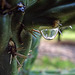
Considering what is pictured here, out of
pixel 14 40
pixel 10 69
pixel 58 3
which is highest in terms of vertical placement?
pixel 58 3

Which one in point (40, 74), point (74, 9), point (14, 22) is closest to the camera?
point (74, 9)

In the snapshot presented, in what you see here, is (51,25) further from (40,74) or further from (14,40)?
(40,74)

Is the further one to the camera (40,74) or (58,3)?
(40,74)

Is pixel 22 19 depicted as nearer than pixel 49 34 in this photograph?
Yes

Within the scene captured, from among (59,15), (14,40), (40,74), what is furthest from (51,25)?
(40,74)

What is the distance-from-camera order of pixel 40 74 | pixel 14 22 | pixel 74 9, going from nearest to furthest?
pixel 74 9
pixel 14 22
pixel 40 74

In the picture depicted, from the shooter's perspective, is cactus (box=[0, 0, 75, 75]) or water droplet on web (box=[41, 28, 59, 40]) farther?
water droplet on web (box=[41, 28, 59, 40])

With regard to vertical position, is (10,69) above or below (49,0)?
below

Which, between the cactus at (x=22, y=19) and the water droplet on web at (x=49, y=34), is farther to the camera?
the water droplet on web at (x=49, y=34)
